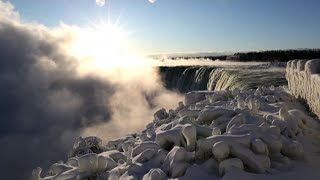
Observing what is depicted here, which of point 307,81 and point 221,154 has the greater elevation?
point 307,81

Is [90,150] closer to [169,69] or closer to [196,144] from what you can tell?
[196,144]

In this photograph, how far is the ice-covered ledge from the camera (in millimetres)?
8188

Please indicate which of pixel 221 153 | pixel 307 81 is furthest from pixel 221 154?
pixel 307 81

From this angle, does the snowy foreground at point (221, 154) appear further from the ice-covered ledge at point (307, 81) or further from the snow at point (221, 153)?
the ice-covered ledge at point (307, 81)

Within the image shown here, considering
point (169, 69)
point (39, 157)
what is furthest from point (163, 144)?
point (39, 157)

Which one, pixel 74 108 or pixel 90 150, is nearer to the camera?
pixel 90 150

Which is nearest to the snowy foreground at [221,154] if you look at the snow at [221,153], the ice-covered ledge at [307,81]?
the snow at [221,153]

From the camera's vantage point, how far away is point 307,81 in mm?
9141

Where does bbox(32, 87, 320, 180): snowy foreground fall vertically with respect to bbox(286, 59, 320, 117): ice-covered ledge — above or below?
below

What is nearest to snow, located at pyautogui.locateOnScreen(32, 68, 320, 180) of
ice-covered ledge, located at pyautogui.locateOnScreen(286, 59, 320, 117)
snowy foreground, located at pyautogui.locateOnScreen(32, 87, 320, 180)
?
snowy foreground, located at pyautogui.locateOnScreen(32, 87, 320, 180)

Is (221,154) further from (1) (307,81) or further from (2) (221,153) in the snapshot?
(1) (307,81)

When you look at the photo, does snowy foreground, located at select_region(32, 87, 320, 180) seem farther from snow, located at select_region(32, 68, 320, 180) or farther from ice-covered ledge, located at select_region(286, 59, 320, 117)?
ice-covered ledge, located at select_region(286, 59, 320, 117)

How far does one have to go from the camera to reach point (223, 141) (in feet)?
17.7

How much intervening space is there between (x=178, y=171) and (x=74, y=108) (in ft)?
296
